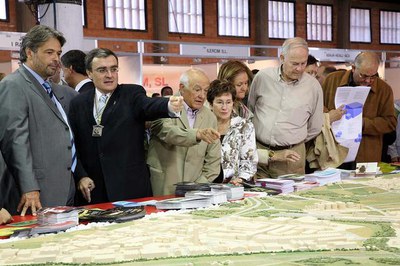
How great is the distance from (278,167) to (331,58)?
24.3 ft

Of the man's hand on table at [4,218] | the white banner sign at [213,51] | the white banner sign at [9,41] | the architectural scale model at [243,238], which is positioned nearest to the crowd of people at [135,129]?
the man's hand on table at [4,218]

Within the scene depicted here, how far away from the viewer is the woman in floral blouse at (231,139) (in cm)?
404

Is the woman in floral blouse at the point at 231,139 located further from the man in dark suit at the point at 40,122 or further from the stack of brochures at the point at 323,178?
the man in dark suit at the point at 40,122

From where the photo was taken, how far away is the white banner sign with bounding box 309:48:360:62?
11297 mm

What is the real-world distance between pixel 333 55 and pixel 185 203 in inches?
354

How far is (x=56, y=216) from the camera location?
2717mm

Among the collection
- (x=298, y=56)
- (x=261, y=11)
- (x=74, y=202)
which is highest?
(x=261, y=11)

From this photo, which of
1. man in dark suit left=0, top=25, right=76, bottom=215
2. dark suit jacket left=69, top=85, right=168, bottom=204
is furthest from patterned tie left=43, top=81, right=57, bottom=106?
dark suit jacket left=69, top=85, right=168, bottom=204

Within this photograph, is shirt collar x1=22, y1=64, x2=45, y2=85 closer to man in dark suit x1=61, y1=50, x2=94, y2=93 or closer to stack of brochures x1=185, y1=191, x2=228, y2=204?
stack of brochures x1=185, y1=191, x2=228, y2=204

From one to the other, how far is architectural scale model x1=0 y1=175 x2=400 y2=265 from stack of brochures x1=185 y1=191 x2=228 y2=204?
0.26 ft

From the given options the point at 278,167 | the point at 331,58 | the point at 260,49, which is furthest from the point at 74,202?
the point at 331,58

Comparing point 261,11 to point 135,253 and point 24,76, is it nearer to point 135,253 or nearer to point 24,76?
point 24,76

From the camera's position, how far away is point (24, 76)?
345 cm

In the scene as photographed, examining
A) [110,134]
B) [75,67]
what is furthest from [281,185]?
[75,67]
